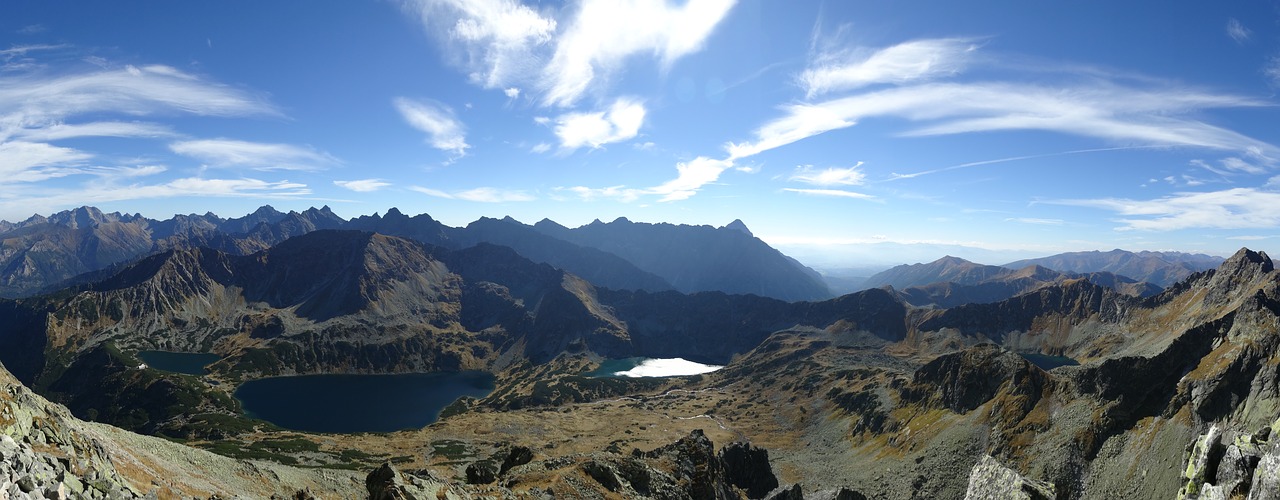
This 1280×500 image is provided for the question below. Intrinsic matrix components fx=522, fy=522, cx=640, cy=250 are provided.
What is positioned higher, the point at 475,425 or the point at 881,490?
the point at 881,490

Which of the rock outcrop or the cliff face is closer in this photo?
the rock outcrop

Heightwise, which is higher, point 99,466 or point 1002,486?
point 1002,486

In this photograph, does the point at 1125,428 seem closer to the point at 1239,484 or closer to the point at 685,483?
the point at 685,483

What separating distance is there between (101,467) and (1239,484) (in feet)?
174

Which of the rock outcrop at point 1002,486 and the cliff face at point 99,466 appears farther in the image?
the cliff face at point 99,466

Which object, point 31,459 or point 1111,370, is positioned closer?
point 31,459

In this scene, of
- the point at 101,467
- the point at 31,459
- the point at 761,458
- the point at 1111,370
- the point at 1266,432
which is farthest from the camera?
the point at 1111,370

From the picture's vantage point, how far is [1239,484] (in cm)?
1745

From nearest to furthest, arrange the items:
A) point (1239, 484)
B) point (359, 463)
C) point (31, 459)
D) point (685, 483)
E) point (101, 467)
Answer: point (1239, 484), point (31, 459), point (101, 467), point (685, 483), point (359, 463)

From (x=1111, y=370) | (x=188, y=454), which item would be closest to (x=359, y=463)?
(x=188, y=454)

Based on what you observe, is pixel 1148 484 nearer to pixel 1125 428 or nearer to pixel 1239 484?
pixel 1125 428

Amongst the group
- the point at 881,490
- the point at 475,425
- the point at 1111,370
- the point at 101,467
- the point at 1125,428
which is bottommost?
the point at 475,425

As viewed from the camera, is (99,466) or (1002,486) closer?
(1002,486)

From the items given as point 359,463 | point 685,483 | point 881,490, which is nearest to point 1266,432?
point 685,483
